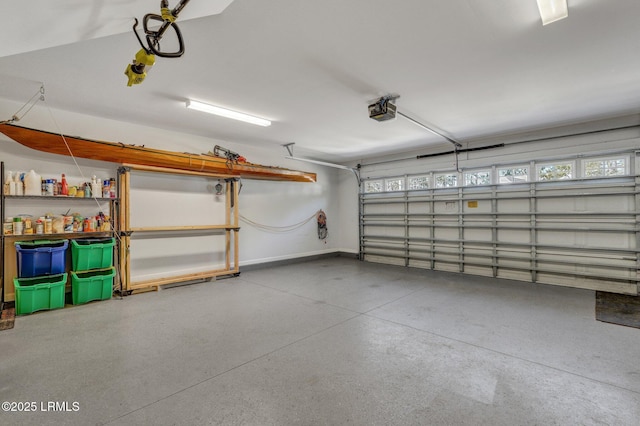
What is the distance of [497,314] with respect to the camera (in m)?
3.79

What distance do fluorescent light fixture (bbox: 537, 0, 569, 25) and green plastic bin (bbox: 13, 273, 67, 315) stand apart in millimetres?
5940

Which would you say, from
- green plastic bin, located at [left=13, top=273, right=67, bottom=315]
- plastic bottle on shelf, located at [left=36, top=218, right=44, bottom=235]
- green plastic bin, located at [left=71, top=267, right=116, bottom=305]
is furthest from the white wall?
green plastic bin, located at [left=13, top=273, right=67, bottom=315]

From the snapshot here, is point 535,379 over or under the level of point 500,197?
under

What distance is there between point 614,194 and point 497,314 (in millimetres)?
3243

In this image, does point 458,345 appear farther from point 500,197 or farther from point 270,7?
point 500,197

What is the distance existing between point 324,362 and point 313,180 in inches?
210

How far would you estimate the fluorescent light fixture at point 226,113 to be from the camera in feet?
13.3

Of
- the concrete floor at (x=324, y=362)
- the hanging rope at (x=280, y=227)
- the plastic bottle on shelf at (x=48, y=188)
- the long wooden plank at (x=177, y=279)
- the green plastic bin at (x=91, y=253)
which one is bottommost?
the concrete floor at (x=324, y=362)

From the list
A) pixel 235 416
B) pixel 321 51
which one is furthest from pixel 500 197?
pixel 235 416

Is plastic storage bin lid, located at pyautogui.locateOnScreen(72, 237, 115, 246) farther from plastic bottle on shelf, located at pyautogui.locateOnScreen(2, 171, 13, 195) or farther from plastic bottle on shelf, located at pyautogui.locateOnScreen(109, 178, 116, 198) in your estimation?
plastic bottle on shelf, located at pyautogui.locateOnScreen(2, 171, 13, 195)

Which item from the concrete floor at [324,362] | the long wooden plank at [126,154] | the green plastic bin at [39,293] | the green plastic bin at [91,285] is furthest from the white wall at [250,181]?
the concrete floor at [324,362]

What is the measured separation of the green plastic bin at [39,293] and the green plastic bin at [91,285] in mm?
165

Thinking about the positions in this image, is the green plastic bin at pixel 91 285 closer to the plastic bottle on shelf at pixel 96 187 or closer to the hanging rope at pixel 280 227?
the plastic bottle on shelf at pixel 96 187

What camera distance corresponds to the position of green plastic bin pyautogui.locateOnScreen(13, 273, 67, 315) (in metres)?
3.68
